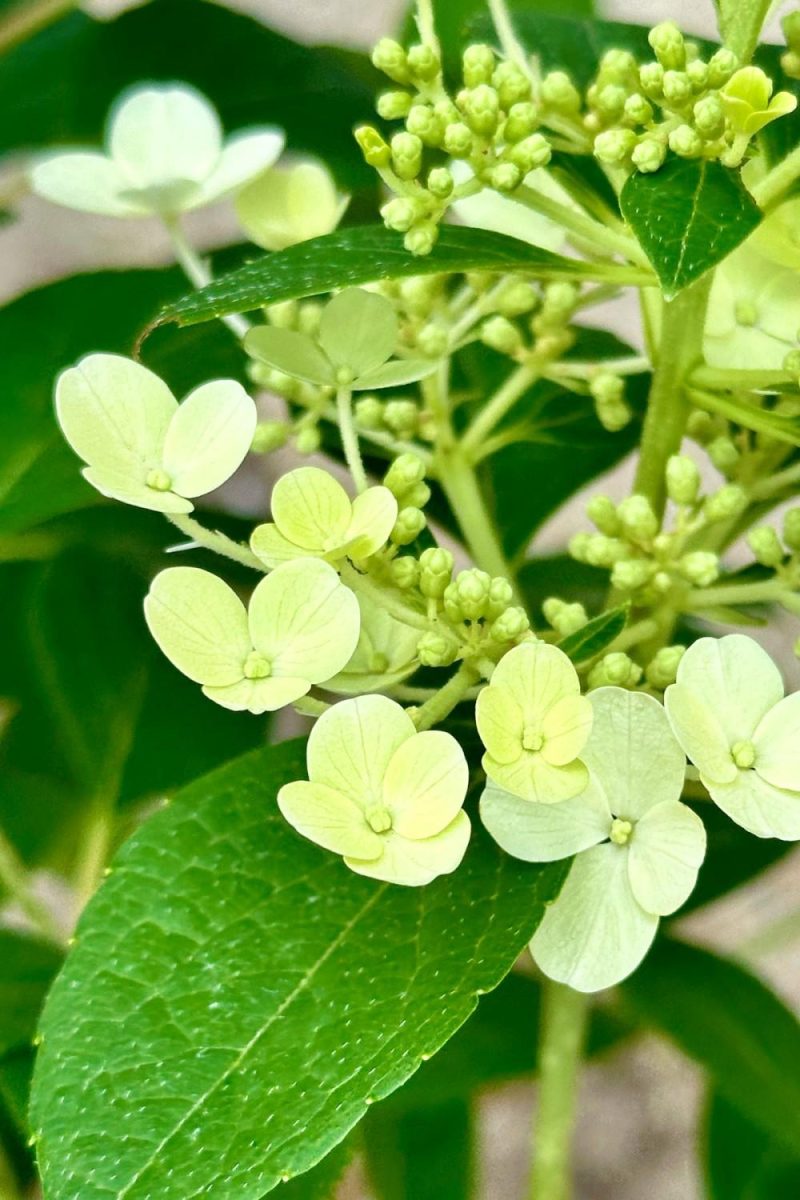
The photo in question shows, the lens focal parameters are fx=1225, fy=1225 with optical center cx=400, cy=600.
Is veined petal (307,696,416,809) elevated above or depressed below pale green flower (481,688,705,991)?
above

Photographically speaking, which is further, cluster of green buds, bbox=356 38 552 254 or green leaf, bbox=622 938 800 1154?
green leaf, bbox=622 938 800 1154

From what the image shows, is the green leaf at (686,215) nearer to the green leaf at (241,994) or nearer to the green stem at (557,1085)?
the green leaf at (241,994)

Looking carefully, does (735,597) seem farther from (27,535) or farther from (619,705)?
(27,535)

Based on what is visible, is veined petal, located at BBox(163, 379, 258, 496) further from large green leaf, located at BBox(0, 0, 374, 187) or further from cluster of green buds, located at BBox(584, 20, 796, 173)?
large green leaf, located at BBox(0, 0, 374, 187)

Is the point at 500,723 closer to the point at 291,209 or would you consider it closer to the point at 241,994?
the point at 241,994

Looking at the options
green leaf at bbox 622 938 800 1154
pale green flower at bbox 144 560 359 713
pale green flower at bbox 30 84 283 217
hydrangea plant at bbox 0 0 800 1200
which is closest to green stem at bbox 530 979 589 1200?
hydrangea plant at bbox 0 0 800 1200

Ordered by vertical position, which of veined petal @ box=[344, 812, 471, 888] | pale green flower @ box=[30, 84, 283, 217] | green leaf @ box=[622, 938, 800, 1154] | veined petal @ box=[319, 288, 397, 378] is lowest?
green leaf @ box=[622, 938, 800, 1154]

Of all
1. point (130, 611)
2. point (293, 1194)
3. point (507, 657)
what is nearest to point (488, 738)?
point (507, 657)

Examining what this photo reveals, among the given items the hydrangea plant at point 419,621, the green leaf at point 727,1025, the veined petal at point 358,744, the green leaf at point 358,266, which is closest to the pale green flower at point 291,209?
the hydrangea plant at point 419,621
